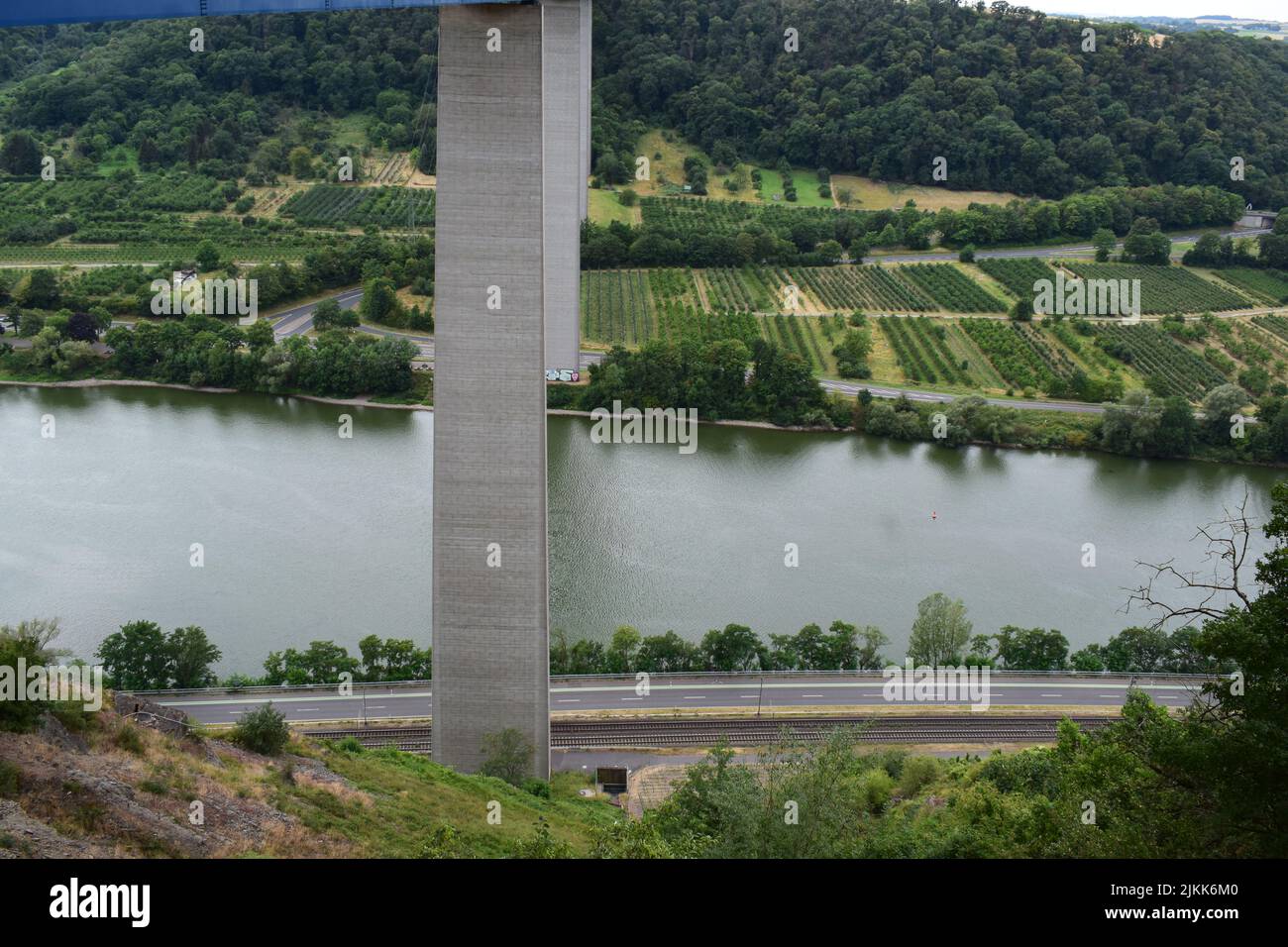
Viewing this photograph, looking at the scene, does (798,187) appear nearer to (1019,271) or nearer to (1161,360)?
(1019,271)

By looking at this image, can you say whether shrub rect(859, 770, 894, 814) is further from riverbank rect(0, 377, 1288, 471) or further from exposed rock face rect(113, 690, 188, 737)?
riverbank rect(0, 377, 1288, 471)

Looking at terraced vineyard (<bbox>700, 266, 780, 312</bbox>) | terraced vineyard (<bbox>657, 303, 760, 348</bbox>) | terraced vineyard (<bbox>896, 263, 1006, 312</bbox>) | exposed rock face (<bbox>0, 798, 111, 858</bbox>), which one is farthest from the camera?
terraced vineyard (<bbox>896, 263, 1006, 312</bbox>)

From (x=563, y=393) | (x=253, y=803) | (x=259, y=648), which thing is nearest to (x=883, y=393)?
(x=563, y=393)

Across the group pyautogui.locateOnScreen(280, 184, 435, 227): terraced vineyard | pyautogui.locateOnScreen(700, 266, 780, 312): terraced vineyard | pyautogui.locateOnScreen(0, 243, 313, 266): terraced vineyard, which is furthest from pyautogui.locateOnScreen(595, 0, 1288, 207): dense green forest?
pyautogui.locateOnScreen(0, 243, 313, 266): terraced vineyard

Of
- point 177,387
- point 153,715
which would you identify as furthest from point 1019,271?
point 153,715

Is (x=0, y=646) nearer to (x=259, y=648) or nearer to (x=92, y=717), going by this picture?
(x=92, y=717)

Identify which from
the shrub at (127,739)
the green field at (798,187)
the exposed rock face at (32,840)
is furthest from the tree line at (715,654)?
the green field at (798,187)
